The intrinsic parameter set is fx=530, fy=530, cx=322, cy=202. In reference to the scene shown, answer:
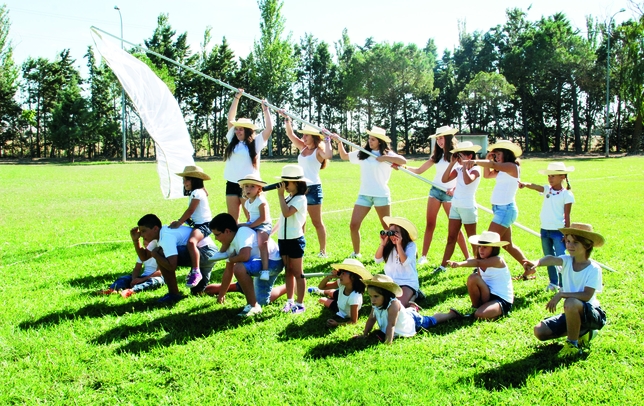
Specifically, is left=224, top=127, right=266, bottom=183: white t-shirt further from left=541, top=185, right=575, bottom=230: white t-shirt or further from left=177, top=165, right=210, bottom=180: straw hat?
left=541, top=185, right=575, bottom=230: white t-shirt

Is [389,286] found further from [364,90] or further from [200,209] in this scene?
[364,90]

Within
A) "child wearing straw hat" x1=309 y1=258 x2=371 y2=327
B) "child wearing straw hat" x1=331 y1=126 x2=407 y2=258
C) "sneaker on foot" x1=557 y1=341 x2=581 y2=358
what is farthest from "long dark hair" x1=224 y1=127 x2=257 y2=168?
"sneaker on foot" x1=557 y1=341 x2=581 y2=358

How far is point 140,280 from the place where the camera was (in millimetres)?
6977

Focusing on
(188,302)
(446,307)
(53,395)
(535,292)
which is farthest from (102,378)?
(535,292)

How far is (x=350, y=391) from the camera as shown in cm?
411

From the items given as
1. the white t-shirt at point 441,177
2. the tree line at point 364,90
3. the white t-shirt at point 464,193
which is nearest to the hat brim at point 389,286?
the white t-shirt at point 464,193

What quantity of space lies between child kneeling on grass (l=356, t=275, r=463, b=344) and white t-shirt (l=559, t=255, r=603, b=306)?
4.74 feet

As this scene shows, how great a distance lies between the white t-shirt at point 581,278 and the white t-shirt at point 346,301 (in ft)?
6.63

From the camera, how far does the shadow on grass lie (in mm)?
4242

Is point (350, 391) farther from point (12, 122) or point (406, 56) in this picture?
point (12, 122)

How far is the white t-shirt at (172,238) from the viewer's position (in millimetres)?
6473

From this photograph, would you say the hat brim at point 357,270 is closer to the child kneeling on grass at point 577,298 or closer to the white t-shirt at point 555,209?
the child kneeling on grass at point 577,298

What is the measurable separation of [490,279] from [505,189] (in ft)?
5.95

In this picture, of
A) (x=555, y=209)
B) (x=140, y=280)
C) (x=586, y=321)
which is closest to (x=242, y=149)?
(x=140, y=280)
